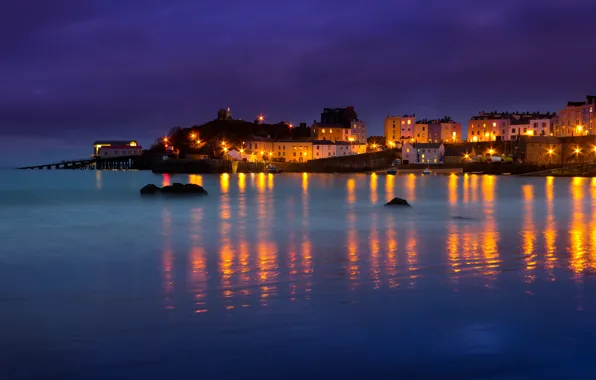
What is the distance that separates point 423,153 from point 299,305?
110 meters

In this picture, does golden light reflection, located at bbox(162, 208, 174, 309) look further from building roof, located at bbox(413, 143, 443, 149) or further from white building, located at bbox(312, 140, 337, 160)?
white building, located at bbox(312, 140, 337, 160)

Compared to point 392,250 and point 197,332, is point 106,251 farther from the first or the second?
point 197,332

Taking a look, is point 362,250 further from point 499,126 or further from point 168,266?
point 499,126

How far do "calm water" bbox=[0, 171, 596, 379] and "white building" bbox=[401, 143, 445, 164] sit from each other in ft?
314

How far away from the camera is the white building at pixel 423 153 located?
11644 centimetres

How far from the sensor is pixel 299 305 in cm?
1039

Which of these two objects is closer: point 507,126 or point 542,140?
point 542,140

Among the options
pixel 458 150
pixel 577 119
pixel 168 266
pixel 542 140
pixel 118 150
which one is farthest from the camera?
pixel 118 150

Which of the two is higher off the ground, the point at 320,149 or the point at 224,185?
the point at 320,149

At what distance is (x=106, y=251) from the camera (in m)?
17.8

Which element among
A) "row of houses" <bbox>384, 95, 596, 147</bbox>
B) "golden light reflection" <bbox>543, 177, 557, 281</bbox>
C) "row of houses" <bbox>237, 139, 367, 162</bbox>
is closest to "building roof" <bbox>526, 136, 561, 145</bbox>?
"row of houses" <bbox>384, 95, 596, 147</bbox>

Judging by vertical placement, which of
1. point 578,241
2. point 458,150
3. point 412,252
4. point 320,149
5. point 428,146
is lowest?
point 578,241

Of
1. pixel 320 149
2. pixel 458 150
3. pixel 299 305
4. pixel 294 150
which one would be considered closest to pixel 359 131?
pixel 320 149

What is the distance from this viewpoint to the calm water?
7.54 m
